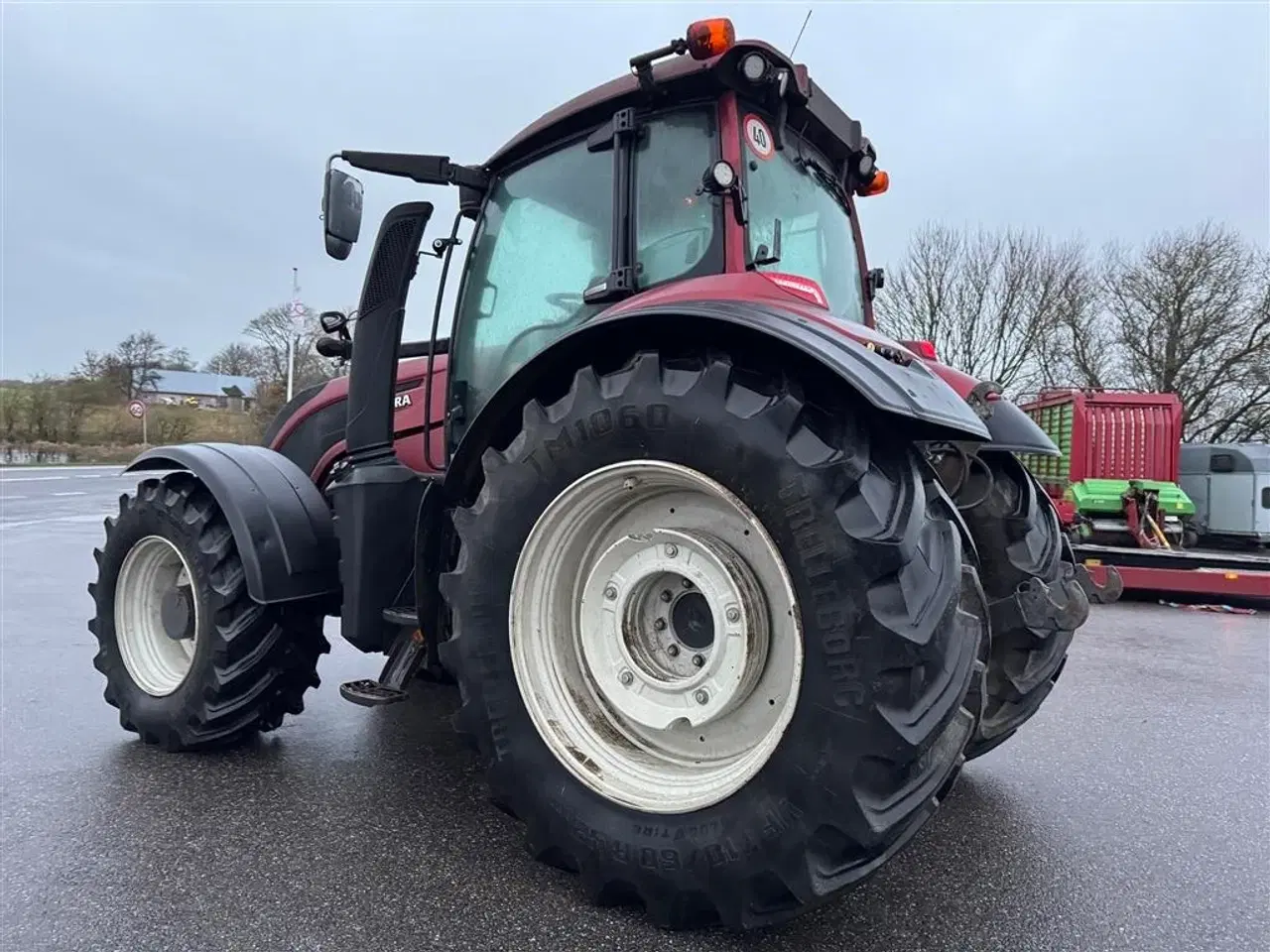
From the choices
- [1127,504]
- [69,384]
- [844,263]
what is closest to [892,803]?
[844,263]

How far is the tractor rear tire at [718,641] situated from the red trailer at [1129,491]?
6.97 metres

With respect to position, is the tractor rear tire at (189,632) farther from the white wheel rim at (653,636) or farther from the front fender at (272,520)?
the white wheel rim at (653,636)

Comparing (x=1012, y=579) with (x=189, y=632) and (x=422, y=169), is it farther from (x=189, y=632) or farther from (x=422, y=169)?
(x=189, y=632)

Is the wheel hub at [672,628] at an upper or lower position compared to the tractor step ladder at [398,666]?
upper

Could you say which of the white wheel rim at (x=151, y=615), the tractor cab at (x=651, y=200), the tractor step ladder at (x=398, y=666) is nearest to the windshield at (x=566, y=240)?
the tractor cab at (x=651, y=200)

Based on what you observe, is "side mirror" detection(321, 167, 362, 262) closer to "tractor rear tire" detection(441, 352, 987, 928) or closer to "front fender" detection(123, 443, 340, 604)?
"front fender" detection(123, 443, 340, 604)

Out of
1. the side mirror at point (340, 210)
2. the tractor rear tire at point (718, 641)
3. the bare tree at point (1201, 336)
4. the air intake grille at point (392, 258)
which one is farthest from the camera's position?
the bare tree at point (1201, 336)

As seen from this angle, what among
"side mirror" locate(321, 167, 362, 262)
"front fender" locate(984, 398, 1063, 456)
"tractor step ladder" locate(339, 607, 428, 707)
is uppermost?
"side mirror" locate(321, 167, 362, 262)

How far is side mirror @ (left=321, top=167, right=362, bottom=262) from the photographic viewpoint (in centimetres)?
294

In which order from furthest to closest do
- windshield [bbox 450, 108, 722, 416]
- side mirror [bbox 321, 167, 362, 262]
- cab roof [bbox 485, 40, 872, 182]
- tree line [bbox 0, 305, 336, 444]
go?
tree line [bbox 0, 305, 336, 444] < side mirror [bbox 321, 167, 362, 262] < windshield [bbox 450, 108, 722, 416] < cab roof [bbox 485, 40, 872, 182]

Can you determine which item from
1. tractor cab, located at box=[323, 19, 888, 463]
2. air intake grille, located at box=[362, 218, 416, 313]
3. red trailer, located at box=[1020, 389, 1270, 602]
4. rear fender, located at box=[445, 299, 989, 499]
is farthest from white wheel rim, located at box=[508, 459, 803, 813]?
red trailer, located at box=[1020, 389, 1270, 602]

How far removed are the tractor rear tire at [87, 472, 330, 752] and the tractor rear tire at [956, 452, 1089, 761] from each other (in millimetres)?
2566

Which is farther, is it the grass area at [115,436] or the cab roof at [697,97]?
the grass area at [115,436]

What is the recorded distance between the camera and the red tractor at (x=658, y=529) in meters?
1.81
